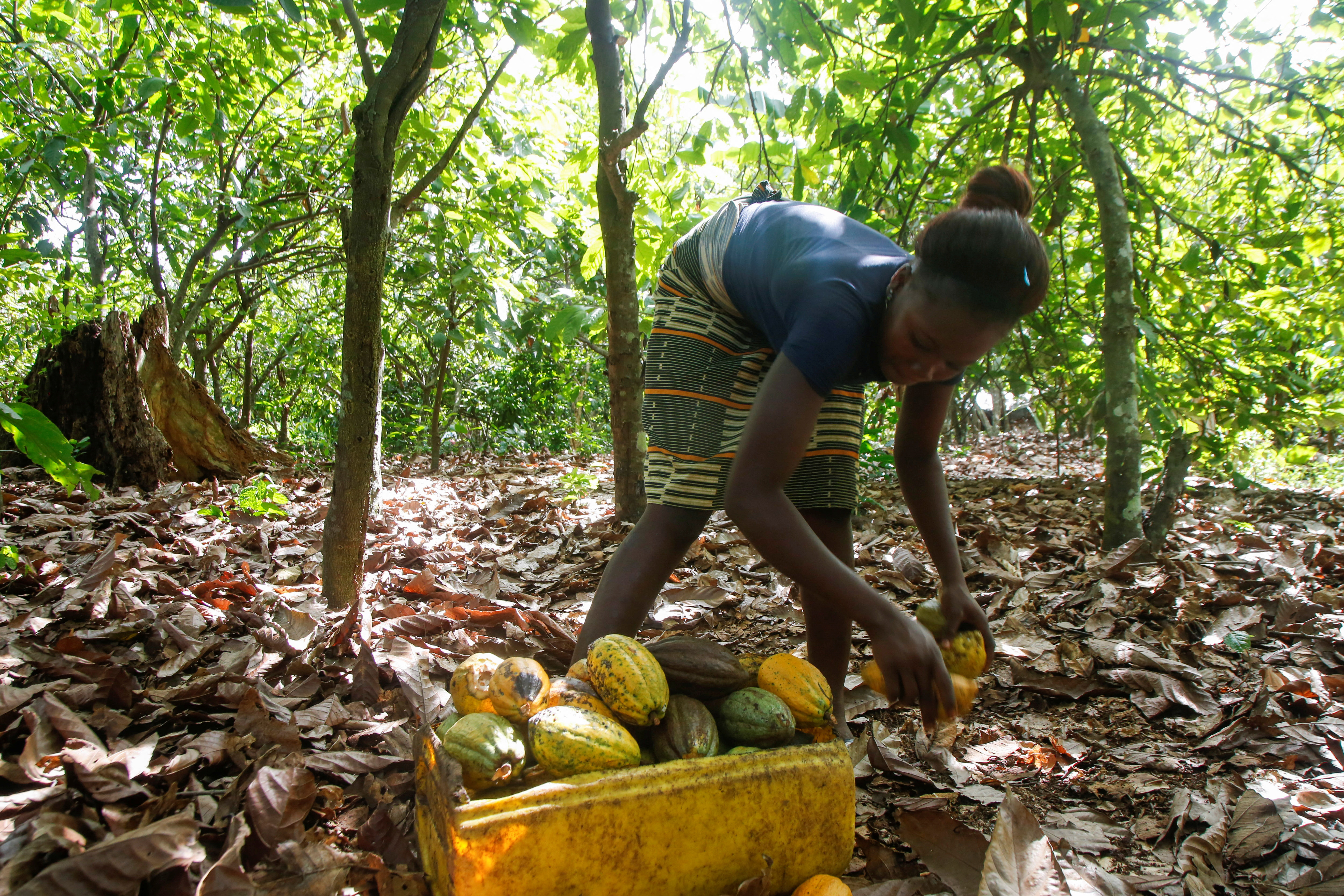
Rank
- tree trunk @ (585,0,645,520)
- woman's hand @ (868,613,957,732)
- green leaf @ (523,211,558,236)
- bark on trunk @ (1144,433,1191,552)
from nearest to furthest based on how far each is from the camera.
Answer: woman's hand @ (868,613,957,732) → bark on trunk @ (1144,433,1191,552) → tree trunk @ (585,0,645,520) → green leaf @ (523,211,558,236)

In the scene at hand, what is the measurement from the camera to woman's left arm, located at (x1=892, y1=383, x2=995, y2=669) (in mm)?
1720

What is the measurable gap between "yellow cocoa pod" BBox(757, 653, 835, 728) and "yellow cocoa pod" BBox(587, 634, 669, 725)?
8.3 inches

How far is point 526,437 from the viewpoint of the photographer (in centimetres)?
855

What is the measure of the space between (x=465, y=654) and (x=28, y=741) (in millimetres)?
926

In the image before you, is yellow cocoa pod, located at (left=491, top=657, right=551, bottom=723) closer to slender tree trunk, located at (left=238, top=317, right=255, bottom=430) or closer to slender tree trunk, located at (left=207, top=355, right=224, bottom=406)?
slender tree trunk, located at (left=238, top=317, right=255, bottom=430)

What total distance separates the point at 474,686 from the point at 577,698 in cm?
18

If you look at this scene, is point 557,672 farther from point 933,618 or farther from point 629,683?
point 933,618

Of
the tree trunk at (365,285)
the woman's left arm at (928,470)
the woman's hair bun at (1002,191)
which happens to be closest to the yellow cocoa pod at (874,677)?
the woman's left arm at (928,470)

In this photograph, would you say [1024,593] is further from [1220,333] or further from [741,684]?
[1220,333]

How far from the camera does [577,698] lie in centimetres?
137

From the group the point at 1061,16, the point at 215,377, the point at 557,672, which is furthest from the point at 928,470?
the point at 215,377

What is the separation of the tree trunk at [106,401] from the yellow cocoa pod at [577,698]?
3670 millimetres

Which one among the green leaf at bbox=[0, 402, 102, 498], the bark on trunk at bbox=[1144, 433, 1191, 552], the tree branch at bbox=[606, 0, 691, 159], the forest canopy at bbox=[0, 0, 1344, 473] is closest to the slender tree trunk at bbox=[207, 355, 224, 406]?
the forest canopy at bbox=[0, 0, 1344, 473]

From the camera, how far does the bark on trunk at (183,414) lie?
14.6 ft
